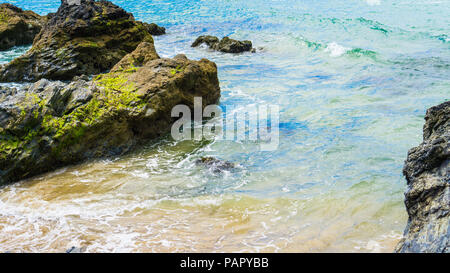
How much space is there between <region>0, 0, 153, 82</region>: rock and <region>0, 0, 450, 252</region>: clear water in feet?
14.1

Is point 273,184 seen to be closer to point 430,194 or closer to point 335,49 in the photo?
point 430,194

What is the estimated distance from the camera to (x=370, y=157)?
7902mm

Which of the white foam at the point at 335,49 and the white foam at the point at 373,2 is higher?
the white foam at the point at 373,2

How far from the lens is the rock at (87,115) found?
7.16 m

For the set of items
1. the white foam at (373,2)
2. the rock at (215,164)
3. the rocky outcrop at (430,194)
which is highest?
the white foam at (373,2)

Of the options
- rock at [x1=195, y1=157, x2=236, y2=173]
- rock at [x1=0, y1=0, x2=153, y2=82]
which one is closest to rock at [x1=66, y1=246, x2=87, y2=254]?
rock at [x1=195, y1=157, x2=236, y2=173]

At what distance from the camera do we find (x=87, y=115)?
800 centimetres

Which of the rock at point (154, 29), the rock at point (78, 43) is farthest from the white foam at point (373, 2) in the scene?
the rock at point (78, 43)

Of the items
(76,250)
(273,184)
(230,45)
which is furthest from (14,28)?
(76,250)

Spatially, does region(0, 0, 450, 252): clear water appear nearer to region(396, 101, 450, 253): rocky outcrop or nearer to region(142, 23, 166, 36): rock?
region(396, 101, 450, 253): rocky outcrop

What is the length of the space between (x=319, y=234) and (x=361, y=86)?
365 inches

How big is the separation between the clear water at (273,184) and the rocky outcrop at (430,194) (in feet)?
3.02

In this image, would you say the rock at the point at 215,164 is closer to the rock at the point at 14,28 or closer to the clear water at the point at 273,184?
the clear water at the point at 273,184

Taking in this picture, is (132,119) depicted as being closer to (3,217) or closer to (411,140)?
(3,217)
